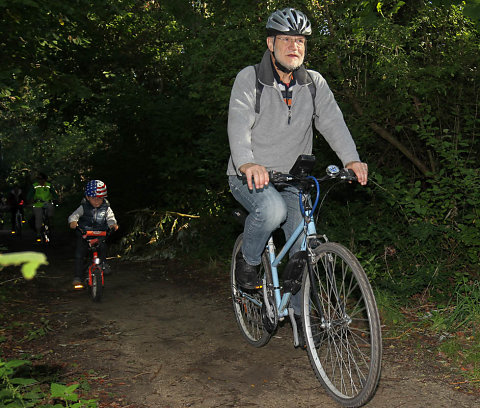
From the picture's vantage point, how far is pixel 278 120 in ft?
13.8

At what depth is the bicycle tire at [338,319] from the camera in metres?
3.42

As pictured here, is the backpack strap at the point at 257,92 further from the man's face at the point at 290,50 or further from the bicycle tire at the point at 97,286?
the bicycle tire at the point at 97,286

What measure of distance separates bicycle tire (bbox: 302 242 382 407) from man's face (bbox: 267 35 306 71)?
1.40m

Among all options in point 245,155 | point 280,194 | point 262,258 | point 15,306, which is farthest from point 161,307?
point 245,155

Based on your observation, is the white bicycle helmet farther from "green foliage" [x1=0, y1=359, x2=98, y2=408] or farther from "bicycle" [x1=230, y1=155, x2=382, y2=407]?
"green foliage" [x1=0, y1=359, x2=98, y2=408]

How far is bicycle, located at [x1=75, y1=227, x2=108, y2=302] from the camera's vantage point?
277 inches

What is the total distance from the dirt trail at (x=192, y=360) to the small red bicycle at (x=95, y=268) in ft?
0.54

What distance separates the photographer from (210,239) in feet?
33.9

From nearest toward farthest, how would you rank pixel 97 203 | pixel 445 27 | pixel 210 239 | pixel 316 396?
1. pixel 316 396
2. pixel 445 27
3. pixel 97 203
4. pixel 210 239

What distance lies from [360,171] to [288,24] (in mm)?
1213

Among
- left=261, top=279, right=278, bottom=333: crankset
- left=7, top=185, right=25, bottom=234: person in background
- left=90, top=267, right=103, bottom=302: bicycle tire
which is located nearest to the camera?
left=261, top=279, right=278, bottom=333: crankset

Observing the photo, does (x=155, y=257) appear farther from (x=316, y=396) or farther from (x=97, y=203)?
(x=316, y=396)

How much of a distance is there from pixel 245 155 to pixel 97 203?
14.0 feet

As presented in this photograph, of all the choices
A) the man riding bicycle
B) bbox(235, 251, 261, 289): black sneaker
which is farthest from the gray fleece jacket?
bbox(235, 251, 261, 289): black sneaker
